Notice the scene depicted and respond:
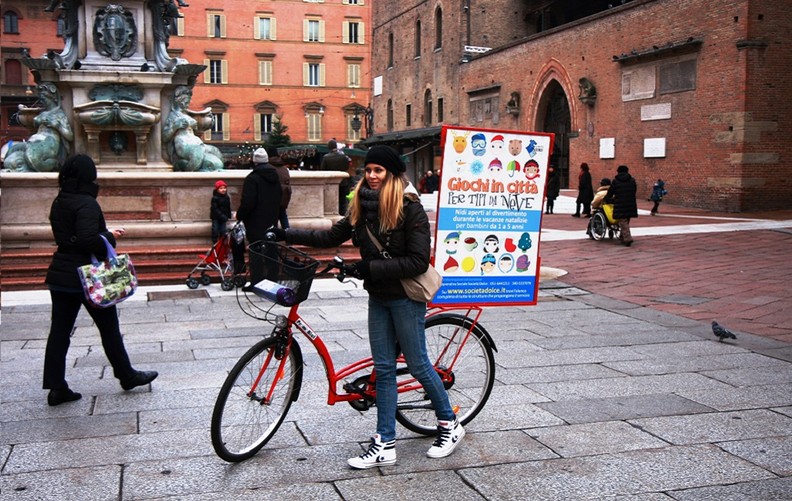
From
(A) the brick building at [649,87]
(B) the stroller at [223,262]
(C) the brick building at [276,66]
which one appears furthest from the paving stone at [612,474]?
(C) the brick building at [276,66]

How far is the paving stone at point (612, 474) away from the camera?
4.16 meters

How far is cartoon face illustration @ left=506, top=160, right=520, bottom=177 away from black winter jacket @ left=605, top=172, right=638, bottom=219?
1095cm

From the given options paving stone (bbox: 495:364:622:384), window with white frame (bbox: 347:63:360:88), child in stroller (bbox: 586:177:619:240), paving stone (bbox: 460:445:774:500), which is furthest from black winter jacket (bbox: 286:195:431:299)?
window with white frame (bbox: 347:63:360:88)

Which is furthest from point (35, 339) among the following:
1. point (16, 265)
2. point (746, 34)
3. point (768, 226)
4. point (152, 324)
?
point (746, 34)

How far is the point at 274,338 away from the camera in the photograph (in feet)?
14.9

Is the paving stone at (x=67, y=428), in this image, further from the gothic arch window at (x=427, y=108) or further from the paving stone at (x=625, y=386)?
the gothic arch window at (x=427, y=108)

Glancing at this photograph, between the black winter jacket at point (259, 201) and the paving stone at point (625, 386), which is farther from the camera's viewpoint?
the black winter jacket at point (259, 201)

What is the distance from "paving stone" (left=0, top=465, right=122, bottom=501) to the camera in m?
4.05

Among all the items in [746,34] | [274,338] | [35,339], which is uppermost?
[746,34]

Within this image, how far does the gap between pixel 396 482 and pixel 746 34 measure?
21914 millimetres

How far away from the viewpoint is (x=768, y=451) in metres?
4.75

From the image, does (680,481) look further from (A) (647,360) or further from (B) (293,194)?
(B) (293,194)

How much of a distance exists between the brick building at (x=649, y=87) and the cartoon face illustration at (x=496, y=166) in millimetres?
19591

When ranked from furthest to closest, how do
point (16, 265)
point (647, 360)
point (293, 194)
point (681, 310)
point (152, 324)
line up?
point (293, 194)
point (16, 265)
point (681, 310)
point (152, 324)
point (647, 360)
